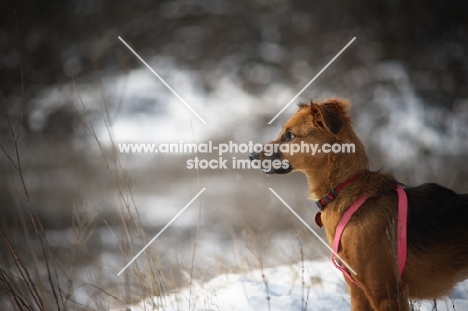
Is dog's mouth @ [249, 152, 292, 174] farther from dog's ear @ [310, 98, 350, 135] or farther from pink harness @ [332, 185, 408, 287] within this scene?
pink harness @ [332, 185, 408, 287]

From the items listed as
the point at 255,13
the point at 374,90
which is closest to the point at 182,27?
the point at 255,13

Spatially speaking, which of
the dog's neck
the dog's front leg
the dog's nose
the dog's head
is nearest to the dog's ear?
the dog's head

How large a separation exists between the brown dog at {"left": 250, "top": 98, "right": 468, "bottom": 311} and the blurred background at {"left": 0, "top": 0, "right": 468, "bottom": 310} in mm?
4247

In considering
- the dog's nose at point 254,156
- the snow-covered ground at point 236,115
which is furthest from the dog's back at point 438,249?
the snow-covered ground at point 236,115

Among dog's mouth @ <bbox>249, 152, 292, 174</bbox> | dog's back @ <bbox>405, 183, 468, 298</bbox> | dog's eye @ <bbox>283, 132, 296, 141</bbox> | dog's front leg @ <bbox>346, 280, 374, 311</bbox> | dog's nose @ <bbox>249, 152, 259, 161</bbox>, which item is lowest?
dog's front leg @ <bbox>346, 280, 374, 311</bbox>

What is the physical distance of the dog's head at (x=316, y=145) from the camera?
2518 mm

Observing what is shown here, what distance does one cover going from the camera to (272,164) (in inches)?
107

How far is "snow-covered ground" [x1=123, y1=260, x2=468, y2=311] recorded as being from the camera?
2941 millimetres

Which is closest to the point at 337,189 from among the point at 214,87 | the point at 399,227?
the point at 399,227

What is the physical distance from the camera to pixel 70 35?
31.8 feet

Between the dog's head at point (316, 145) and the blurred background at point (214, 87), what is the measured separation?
4.09m

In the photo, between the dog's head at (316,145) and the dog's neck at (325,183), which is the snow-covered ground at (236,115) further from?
the dog's neck at (325,183)

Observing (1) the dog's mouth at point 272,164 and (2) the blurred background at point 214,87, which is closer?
(1) the dog's mouth at point 272,164

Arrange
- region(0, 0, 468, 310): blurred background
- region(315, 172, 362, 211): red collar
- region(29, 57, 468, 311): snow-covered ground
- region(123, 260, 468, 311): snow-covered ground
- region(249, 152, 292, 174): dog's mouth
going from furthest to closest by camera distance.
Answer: region(0, 0, 468, 310): blurred background, region(29, 57, 468, 311): snow-covered ground, region(123, 260, 468, 311): snow-covered ground, region(249, 152, 292, 174): dog's mouth, region(315, 172, 362, 211): red collar
